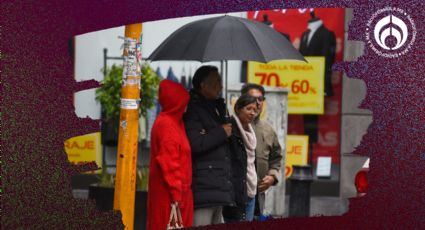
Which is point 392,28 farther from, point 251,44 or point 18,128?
point 18,128

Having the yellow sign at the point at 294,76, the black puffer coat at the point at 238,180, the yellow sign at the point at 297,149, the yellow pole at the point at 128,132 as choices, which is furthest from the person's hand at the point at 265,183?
the yellow sign at the point at 294,76

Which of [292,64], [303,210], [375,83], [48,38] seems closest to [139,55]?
[48,38]

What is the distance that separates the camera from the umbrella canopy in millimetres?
7812

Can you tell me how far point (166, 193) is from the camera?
23.1 feet

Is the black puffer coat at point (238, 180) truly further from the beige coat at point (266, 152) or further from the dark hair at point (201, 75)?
the beige coat at point (266, 152)

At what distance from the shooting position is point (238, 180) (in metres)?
7.71

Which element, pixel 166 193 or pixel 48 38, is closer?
pixel 48 38

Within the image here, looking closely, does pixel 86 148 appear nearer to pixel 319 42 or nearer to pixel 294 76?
pixel 294 76

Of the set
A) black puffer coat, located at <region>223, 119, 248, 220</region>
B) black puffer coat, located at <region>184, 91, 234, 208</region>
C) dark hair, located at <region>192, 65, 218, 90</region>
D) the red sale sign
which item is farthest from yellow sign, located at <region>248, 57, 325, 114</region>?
black puffer coat, located at <region>184, 91, 234, 208</region>

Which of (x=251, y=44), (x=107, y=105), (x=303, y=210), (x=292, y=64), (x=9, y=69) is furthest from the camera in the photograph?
(x=292, y=64)

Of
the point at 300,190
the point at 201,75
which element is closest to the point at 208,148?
the point at 201,75

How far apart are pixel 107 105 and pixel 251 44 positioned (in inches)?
214

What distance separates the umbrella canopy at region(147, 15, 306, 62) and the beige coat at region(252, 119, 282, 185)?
3.48ft

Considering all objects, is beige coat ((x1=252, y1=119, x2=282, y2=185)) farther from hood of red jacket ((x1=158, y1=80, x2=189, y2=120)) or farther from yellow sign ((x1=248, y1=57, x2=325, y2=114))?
yellow sign ((x1=248, y1=57, x2=325, y2=114))
